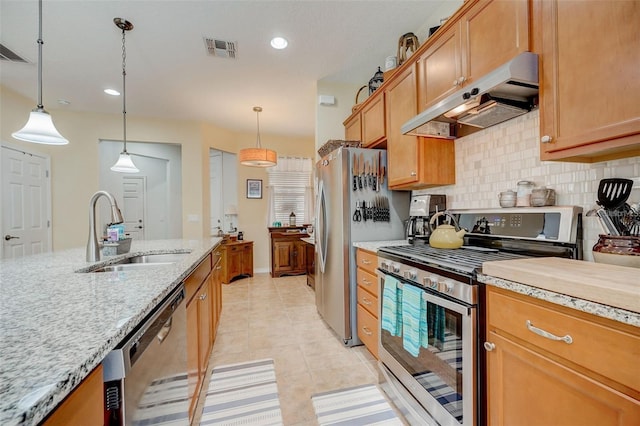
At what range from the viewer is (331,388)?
1.86m

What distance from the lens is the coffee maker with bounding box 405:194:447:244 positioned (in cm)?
218

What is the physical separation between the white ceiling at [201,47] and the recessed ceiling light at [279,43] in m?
0.05

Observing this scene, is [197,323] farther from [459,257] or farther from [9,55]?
[9,55]

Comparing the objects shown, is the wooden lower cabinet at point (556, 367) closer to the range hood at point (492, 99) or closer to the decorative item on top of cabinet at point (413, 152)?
the range hood at point (492, 99)

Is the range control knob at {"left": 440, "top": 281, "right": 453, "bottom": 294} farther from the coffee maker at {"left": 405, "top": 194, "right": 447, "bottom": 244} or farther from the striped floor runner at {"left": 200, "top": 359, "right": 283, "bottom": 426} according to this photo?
the striped floor runner at {"left": 200, "top": 359, "right": 283, "bottom": 426}

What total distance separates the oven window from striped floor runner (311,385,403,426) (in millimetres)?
337

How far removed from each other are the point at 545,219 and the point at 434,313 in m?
0.75

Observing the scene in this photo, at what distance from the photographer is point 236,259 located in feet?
16.0

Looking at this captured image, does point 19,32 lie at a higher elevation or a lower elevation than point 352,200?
higher

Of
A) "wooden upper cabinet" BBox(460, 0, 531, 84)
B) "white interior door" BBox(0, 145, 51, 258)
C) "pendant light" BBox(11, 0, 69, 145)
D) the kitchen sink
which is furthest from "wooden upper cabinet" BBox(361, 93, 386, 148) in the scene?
"white interior door" BBox(0, 145, 51, 258)

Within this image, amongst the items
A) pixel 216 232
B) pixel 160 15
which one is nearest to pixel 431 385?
pixel 160 15

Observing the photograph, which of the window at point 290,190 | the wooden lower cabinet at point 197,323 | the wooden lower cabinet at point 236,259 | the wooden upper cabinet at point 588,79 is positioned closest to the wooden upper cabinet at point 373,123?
the wooden upper cabinet at point 588,79

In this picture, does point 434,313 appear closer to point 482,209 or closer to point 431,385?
point 431,385

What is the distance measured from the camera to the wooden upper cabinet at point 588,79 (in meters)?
0.94
